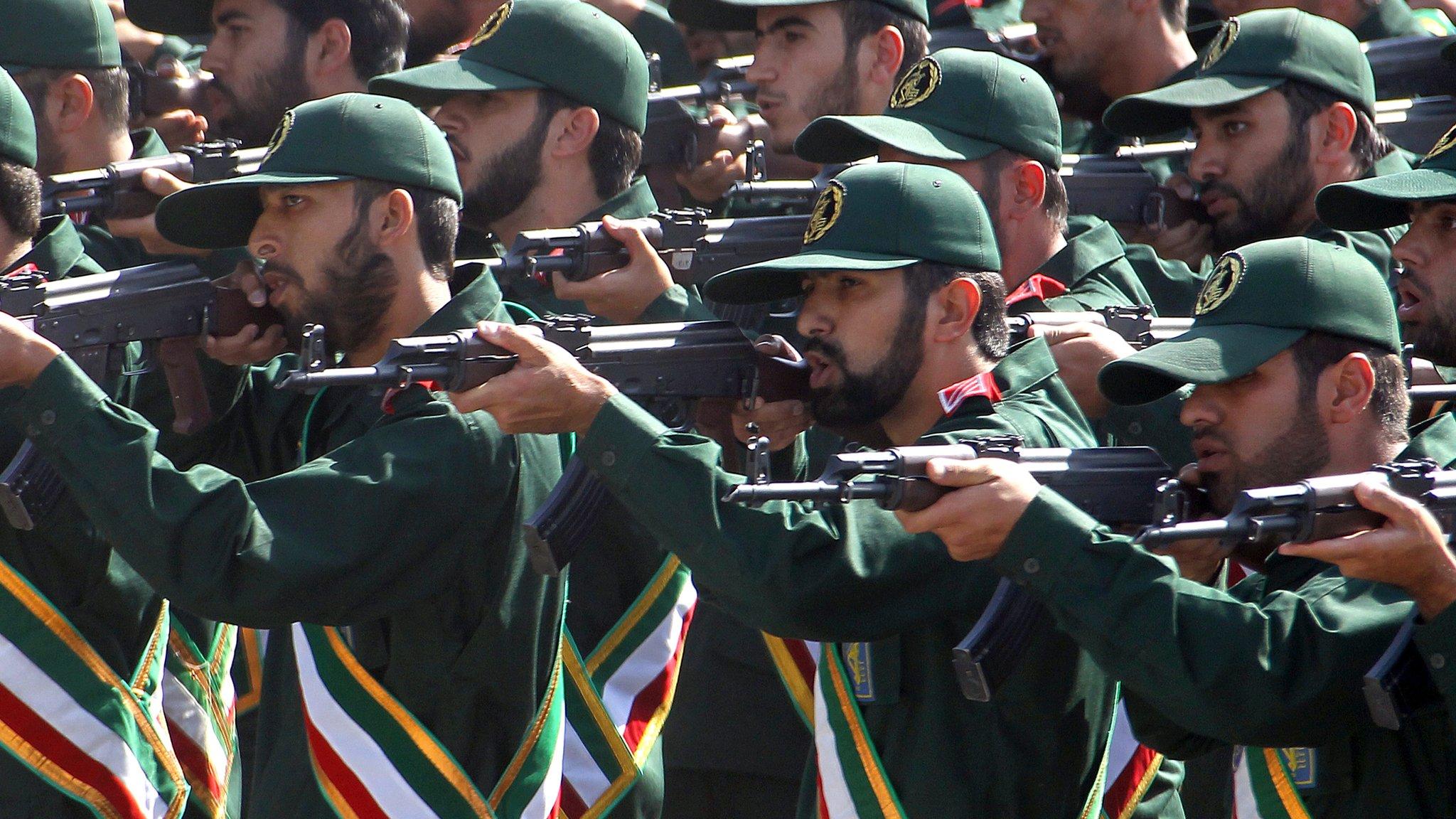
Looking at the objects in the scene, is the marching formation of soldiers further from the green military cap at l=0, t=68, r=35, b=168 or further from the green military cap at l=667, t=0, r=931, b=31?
the green military cap at l=667, t=0, r=931, b=31

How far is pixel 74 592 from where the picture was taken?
5.95 metres

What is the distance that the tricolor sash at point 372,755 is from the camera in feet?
17.5

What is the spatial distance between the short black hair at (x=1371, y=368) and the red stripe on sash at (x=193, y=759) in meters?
3.43

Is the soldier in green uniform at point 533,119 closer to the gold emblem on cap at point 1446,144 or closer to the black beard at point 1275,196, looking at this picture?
the black beard at point 1275,196

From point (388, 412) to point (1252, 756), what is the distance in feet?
7.12

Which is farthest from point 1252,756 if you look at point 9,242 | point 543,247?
point 9,242

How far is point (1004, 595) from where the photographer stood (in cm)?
472

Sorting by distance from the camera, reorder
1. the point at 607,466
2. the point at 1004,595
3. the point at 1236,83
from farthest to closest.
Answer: the point at 1236,83 → the point at 607,466 → the point at 1004,595

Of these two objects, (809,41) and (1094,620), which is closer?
(1094,620)

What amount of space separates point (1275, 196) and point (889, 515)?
2898 mm

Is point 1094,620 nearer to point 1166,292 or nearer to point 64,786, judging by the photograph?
point 64,786

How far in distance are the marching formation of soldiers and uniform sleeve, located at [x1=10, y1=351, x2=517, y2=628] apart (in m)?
0.01

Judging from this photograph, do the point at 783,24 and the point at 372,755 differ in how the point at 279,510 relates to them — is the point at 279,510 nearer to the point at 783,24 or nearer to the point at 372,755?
the point at 372,755

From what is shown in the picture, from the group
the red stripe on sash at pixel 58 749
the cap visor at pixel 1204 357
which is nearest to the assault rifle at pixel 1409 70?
the cap visor at pixel 1204 357
